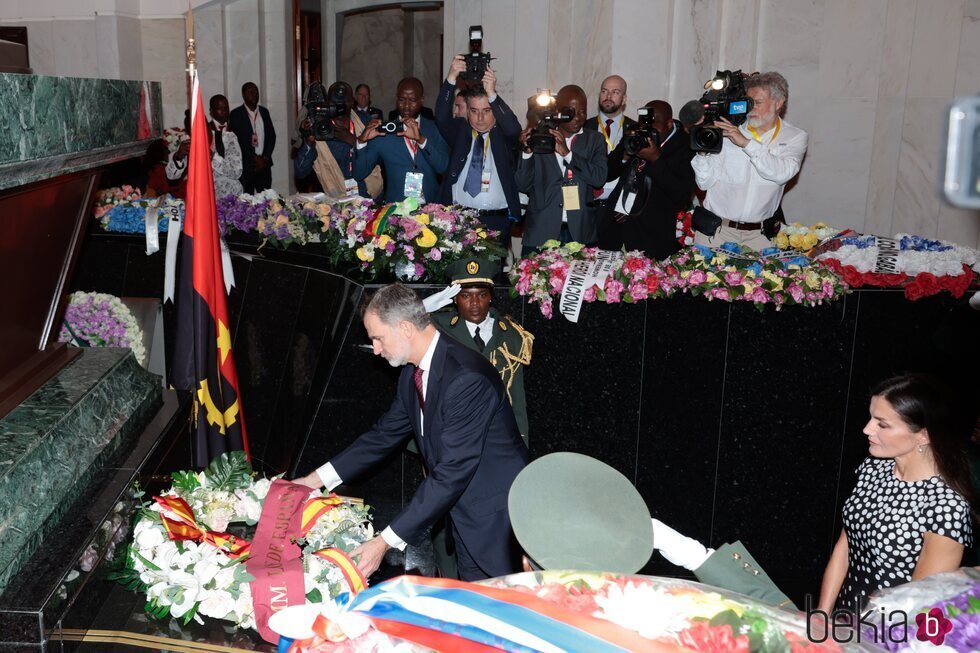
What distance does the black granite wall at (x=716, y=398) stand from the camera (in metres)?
4.98

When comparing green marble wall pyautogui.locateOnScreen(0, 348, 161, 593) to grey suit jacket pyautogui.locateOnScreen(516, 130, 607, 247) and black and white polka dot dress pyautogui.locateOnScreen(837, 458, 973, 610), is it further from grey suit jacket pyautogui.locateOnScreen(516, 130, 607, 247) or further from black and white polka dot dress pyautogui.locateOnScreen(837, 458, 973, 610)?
grey suit jacket pyautogui.locateOnScreen(516, 130, 607, 247)

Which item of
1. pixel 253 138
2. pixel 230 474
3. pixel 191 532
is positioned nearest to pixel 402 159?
pixel 230 474

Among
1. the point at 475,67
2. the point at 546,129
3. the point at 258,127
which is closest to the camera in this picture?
the point at 546,129

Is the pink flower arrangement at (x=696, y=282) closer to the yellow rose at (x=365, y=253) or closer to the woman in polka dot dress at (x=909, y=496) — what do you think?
the yellow rose at (x=365, y=253)

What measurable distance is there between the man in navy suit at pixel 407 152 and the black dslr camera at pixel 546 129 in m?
0.82

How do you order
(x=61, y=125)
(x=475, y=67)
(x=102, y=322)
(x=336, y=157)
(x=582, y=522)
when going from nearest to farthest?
(x=582, y=522)
(x=61, y=125)
(x=102, y=322)
(x=475, y=67)
(x=336, y=157)

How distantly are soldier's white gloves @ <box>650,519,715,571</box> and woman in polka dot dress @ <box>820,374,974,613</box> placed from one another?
138 centimetres

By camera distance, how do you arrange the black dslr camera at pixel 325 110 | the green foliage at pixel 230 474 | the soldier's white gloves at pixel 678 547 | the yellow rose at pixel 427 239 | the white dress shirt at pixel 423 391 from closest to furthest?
the soldier's white gloves at pixel 678 547 < the green foliage at pixel 230 474 < the white dress shirt at pixel 423 391 < the yellow rose at pixel 427 239 < the black dslr camera at pixel 325 110

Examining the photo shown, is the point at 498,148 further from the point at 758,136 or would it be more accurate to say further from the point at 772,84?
the point at 772,84

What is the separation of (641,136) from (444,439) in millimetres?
3311

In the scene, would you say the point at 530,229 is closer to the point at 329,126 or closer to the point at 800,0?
the point at 329,126

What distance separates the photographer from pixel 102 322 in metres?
5.79

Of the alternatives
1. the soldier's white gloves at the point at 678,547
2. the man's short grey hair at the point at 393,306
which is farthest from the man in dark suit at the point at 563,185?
the soldier's white gloves at the point at 678,547

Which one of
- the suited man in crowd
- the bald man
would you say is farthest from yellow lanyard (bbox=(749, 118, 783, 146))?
the suited man in crowd
